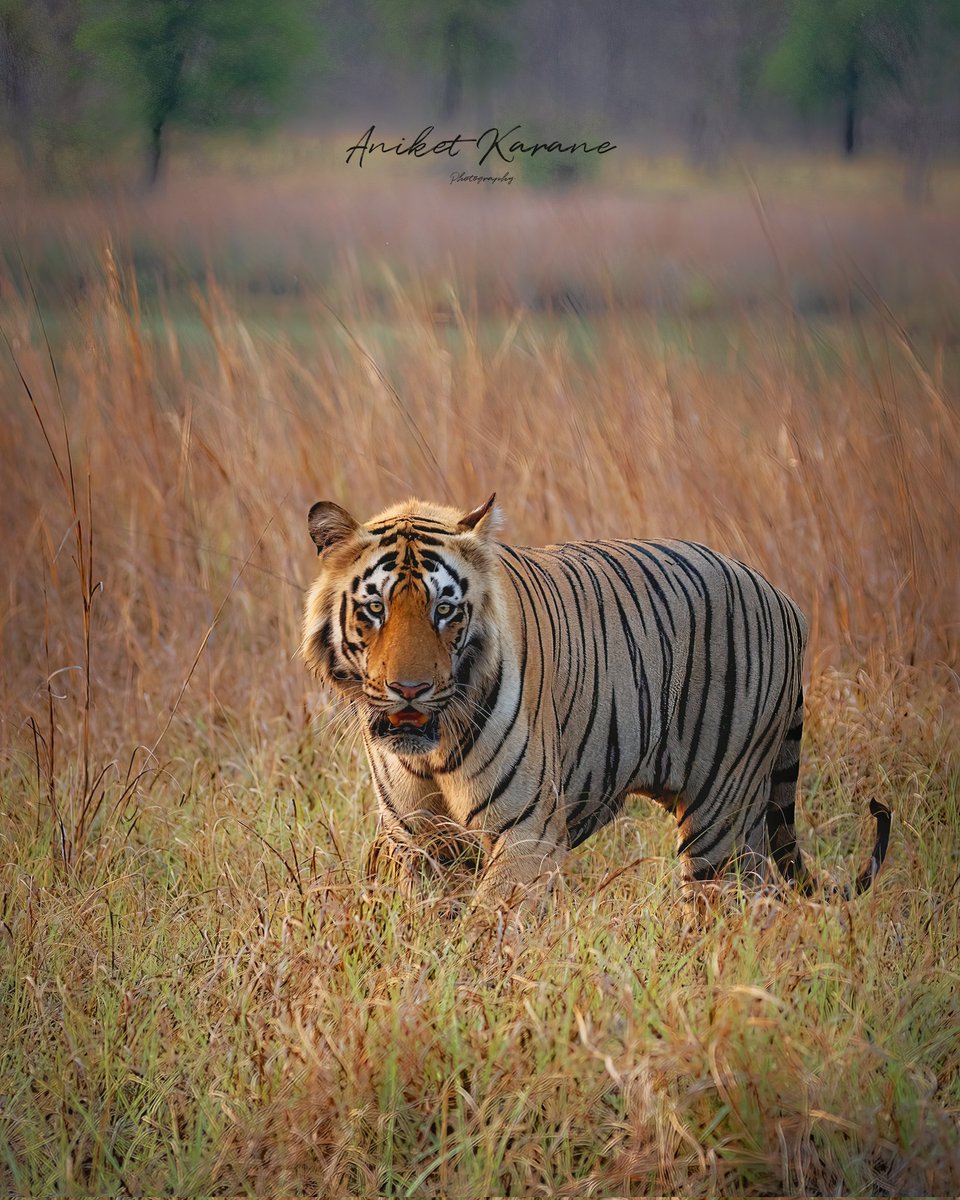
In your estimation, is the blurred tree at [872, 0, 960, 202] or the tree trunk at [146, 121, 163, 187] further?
the tree trunk at [146, 121, 163, 187]

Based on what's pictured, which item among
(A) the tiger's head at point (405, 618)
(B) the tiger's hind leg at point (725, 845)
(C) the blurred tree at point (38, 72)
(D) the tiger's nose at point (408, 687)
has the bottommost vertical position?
(B) the tiger's hind leg at point (725, 845)

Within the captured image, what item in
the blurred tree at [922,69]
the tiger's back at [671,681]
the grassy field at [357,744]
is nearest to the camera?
the grassy field at [357,744]

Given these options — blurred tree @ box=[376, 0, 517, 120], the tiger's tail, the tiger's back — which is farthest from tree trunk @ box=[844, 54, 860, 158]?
the tiger's tail

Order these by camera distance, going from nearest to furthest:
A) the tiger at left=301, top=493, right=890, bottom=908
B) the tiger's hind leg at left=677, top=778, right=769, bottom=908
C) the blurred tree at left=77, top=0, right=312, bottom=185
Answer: the tiger at left=301, top=493, right=890, bottom=908, the tiger's hind leg at left=677, top=778, right=769, bottom=908, the blurred tree at left=77, top=0, right=312, bottom=185

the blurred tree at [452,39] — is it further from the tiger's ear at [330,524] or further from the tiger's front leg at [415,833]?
the tiger's front leg at [415,833]

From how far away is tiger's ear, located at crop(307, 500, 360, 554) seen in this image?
2.39 meters

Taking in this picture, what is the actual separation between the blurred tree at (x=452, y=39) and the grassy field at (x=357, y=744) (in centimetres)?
41

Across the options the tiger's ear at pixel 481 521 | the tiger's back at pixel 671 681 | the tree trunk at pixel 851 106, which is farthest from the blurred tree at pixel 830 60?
the tiger's ear at pixel 481 521

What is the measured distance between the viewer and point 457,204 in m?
3.90

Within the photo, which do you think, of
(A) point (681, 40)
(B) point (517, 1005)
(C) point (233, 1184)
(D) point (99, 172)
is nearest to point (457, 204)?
(A) point (681, 40)

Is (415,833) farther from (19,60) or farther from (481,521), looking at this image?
(19,60)

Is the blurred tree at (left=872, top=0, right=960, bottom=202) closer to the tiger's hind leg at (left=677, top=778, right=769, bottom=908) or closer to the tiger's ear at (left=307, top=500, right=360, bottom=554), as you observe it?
the tiger's hind leg at (left=677, top=778, right=769, bottom=908)

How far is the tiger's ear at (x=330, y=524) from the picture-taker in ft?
7.83

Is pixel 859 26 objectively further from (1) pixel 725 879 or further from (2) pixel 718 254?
(1) pixel 725 879
